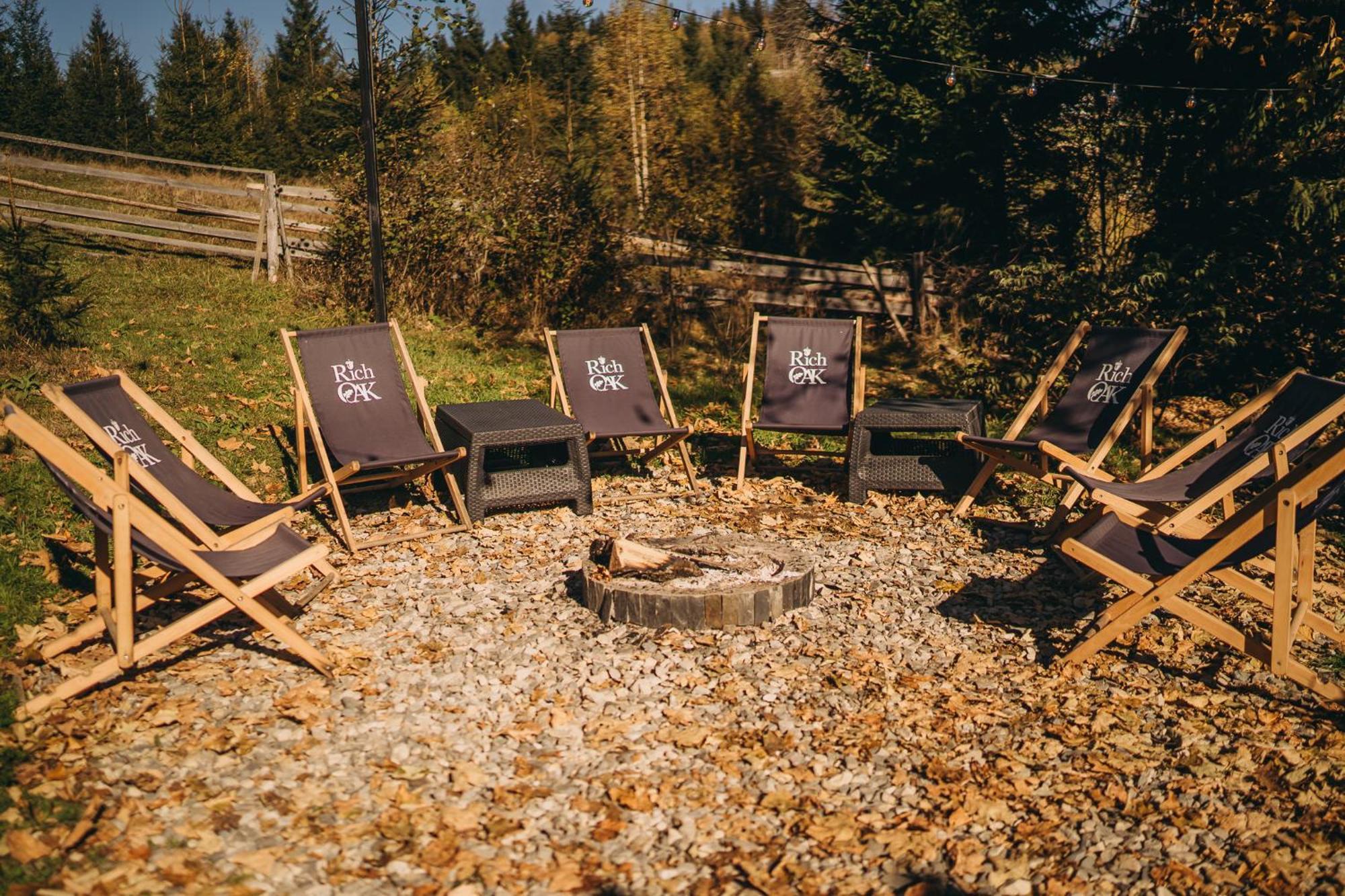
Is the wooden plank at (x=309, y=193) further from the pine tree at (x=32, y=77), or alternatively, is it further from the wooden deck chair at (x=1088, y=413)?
the pine tree at (x=32, y=77)

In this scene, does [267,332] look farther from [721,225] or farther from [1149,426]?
[1149,426]

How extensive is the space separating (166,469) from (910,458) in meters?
4.41

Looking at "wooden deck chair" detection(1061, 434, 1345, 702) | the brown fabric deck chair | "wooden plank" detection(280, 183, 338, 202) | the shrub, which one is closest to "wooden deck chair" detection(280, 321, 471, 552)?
the brown fabric deck chair

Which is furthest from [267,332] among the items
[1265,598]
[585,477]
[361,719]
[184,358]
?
[1265,598]

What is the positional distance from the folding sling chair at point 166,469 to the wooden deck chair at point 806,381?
10.5ft

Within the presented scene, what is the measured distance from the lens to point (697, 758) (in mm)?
3557

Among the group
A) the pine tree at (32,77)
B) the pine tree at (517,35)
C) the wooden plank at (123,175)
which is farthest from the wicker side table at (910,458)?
the pine tree at (517,35)

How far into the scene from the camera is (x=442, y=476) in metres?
6.87

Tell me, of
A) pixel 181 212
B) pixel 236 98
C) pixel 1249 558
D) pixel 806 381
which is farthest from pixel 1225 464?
pixel 236 98

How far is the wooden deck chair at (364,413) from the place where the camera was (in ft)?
19.6

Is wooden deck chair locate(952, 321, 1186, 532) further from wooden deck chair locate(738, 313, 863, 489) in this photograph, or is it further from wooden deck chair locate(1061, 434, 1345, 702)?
wooden deck chair locate(1061, 434, 1345, 702)

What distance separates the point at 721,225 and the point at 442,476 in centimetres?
616

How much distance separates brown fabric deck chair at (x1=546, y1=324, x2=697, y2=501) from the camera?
696cm

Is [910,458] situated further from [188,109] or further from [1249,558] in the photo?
[188,109]
